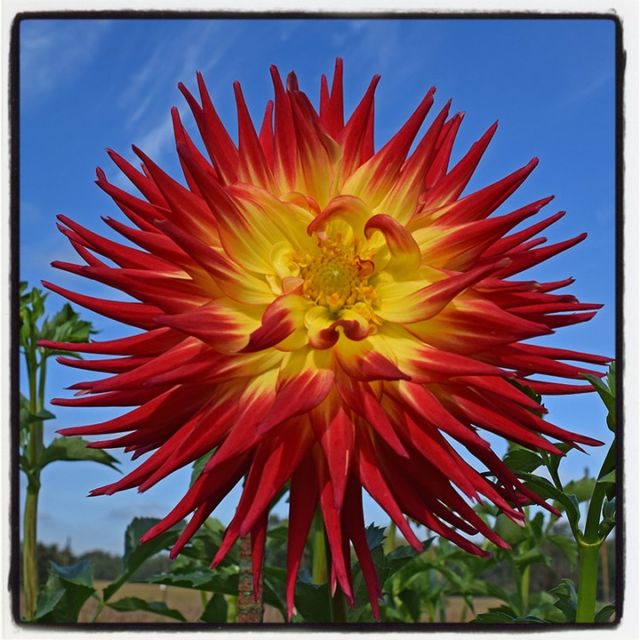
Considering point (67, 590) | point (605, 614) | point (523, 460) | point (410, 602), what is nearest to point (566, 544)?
point (410, 602)

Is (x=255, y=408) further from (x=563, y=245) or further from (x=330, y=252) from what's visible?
(x=563, y=245)

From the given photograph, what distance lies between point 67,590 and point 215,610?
1.40 ft

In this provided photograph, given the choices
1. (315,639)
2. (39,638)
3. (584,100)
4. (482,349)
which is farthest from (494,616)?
(584,100)

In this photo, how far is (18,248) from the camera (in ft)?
5.93

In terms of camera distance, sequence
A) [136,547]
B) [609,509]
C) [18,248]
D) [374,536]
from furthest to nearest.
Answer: [136,547], [18,248], [609,509], [374,536]

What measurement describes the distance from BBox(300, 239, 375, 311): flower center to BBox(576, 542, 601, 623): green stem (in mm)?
552

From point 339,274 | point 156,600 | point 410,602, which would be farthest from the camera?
point 410,602

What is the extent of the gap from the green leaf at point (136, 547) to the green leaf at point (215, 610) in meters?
0.19

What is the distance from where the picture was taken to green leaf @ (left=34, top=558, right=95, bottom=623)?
183 centimetres

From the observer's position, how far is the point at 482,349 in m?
1.28

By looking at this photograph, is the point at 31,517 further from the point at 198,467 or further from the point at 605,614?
the point at 605,614

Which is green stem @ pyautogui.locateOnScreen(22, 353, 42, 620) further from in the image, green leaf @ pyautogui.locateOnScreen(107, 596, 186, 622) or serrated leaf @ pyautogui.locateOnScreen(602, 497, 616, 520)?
serrated leaf @ pyautogui.locateOnScreen(602, 497, 616, 520)

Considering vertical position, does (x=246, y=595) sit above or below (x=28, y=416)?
below

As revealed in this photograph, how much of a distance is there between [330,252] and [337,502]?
454 mm
